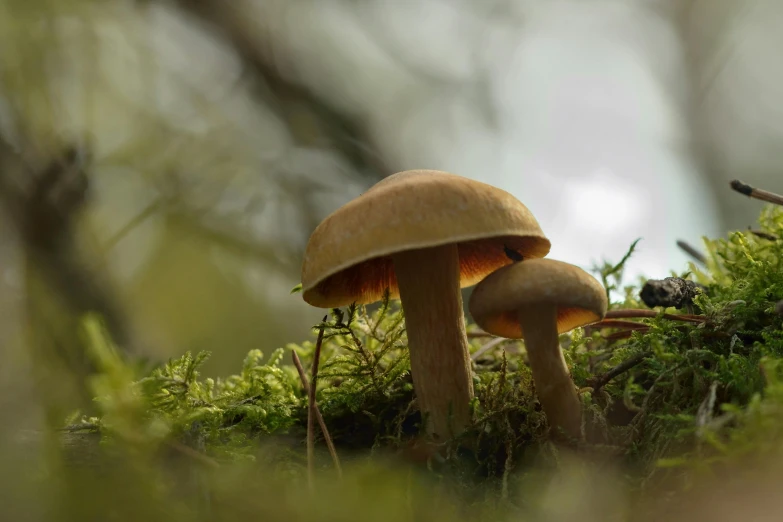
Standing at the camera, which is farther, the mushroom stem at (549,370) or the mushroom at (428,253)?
the mushroom stem at (549,370)

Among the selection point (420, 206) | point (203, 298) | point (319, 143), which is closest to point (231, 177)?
point (319, 143)

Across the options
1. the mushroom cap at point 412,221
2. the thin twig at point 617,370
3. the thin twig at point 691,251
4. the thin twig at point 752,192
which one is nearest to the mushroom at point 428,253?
the mushroom cap at point 412,221

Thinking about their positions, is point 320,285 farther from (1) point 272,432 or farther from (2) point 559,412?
(2) point 559,412

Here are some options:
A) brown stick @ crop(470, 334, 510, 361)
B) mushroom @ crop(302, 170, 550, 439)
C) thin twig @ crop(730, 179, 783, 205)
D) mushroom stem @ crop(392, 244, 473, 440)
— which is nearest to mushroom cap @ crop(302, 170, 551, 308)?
mushroom @ crop(302, 170, 550, 439)

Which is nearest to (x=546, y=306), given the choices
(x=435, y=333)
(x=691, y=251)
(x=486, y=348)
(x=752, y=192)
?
(x=435, y=333)

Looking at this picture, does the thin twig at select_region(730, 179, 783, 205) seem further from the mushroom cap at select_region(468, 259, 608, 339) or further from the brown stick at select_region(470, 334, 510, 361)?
the brown stick at select_region(470, 334, 510, 361)

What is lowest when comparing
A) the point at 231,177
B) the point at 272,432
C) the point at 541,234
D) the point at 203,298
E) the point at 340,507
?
the point at 340,507

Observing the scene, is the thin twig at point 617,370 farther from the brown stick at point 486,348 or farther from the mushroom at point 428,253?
the brown stick at point 486,348
